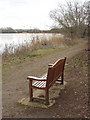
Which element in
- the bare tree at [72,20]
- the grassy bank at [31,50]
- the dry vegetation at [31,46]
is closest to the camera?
the grassy bank at [31,50]

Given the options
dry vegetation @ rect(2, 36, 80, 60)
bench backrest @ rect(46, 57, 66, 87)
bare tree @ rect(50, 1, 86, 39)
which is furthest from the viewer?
bare tree @ rect(50, 1, 86, 39)

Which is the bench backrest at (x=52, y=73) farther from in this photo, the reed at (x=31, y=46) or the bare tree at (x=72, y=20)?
the bare tree at (x=72, y=20)

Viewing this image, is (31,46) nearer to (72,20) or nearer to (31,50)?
(31,50)

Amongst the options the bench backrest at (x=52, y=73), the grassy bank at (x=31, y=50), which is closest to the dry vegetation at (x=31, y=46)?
the grassy bank at (x=31, y=50)

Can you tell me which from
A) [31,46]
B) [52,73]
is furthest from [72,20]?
[52,73]

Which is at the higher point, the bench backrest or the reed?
the reed

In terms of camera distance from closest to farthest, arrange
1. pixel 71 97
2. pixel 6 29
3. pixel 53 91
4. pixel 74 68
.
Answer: pixel 71 97, pixel 53 91, pixel 74 68, pixel 6 29

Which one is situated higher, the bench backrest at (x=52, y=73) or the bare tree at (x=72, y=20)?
the bare tree at (x=72, y=20)

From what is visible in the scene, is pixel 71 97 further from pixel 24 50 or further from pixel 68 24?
pixel 68 24

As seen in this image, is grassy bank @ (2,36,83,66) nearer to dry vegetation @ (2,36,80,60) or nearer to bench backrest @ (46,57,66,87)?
dry vegetation @ (2,36,80,60)

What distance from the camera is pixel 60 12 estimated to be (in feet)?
78.1

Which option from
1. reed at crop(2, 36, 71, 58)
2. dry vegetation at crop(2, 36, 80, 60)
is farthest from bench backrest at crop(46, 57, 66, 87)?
reed at crop(2, 36, 71, 58)

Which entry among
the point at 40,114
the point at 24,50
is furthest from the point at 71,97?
the point at 24,50

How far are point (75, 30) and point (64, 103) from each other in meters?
19.7
